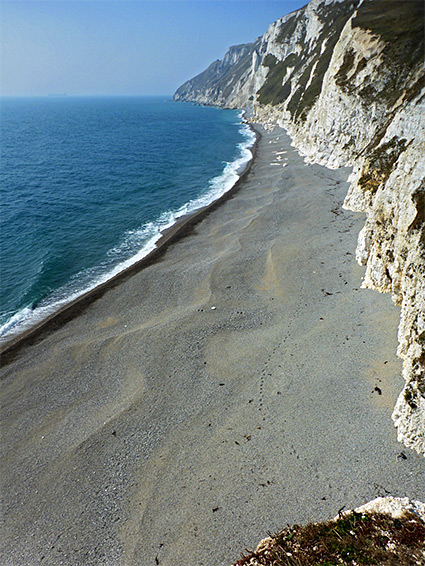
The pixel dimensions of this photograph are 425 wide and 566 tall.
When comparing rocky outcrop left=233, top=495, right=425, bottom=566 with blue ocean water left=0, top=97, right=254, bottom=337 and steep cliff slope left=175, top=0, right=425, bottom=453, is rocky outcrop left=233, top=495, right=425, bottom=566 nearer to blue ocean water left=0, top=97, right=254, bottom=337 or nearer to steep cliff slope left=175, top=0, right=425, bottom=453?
steep cliff slope left=175, top=0, right=425, bottom=453

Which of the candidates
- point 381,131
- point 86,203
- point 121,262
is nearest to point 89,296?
point 121,262

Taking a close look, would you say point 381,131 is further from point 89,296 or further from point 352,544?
point 352,544

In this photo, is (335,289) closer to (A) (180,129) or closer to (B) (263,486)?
(B) (263,486)

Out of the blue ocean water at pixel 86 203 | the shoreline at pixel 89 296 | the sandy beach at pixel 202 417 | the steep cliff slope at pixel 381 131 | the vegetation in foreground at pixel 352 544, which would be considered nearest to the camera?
the vegetation in foreground at pixel 352 544

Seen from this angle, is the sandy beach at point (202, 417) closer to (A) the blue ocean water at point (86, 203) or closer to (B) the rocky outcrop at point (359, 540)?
(B) the rocky outcrop at point (359, 540)

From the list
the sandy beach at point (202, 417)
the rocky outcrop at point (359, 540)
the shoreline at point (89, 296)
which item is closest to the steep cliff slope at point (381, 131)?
the sandy beach at point (202, 417)

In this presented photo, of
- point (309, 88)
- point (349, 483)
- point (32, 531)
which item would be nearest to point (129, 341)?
point (32, 531)
